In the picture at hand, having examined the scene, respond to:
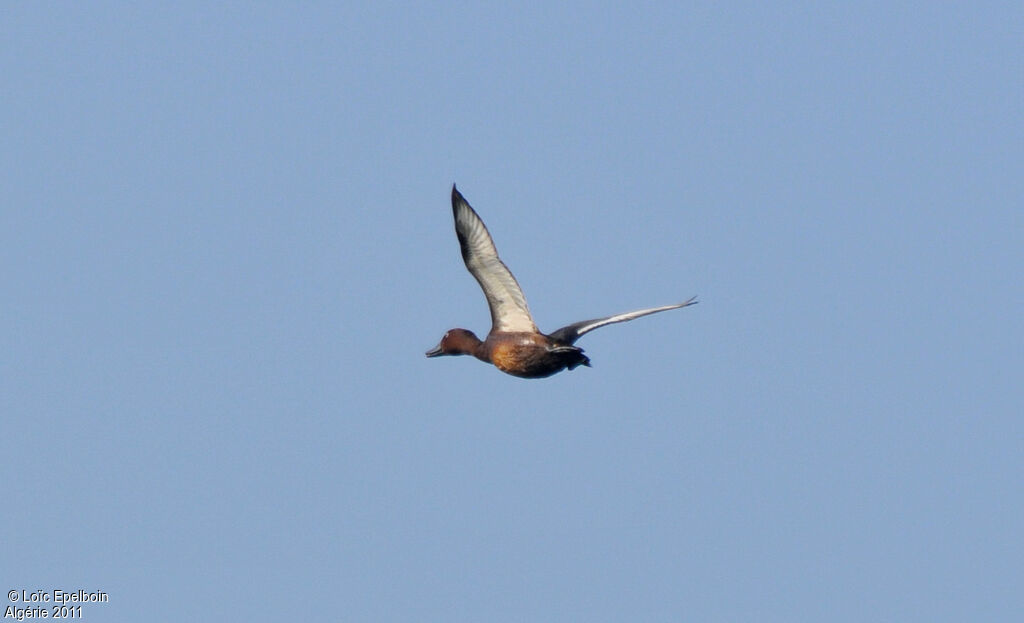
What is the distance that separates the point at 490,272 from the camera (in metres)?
23.1

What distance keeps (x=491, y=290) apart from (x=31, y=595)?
338 inches

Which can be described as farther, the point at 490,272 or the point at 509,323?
the point at 509,323

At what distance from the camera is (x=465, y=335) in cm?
2506

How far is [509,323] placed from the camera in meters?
23.9

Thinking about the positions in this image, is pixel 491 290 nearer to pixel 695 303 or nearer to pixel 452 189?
pixel 452 189

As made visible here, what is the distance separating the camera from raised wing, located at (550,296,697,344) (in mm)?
22173

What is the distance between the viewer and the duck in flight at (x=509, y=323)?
22641 mm

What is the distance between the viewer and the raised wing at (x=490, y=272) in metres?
22.6

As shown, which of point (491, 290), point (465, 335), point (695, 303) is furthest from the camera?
point (465, 335)

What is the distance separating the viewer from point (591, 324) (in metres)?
22.9

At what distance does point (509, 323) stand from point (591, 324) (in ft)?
5.28

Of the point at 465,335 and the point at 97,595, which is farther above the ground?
the point at 465,335

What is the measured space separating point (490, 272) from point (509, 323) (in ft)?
3.71

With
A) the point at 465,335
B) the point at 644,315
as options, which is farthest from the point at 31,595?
the point at 644,315
